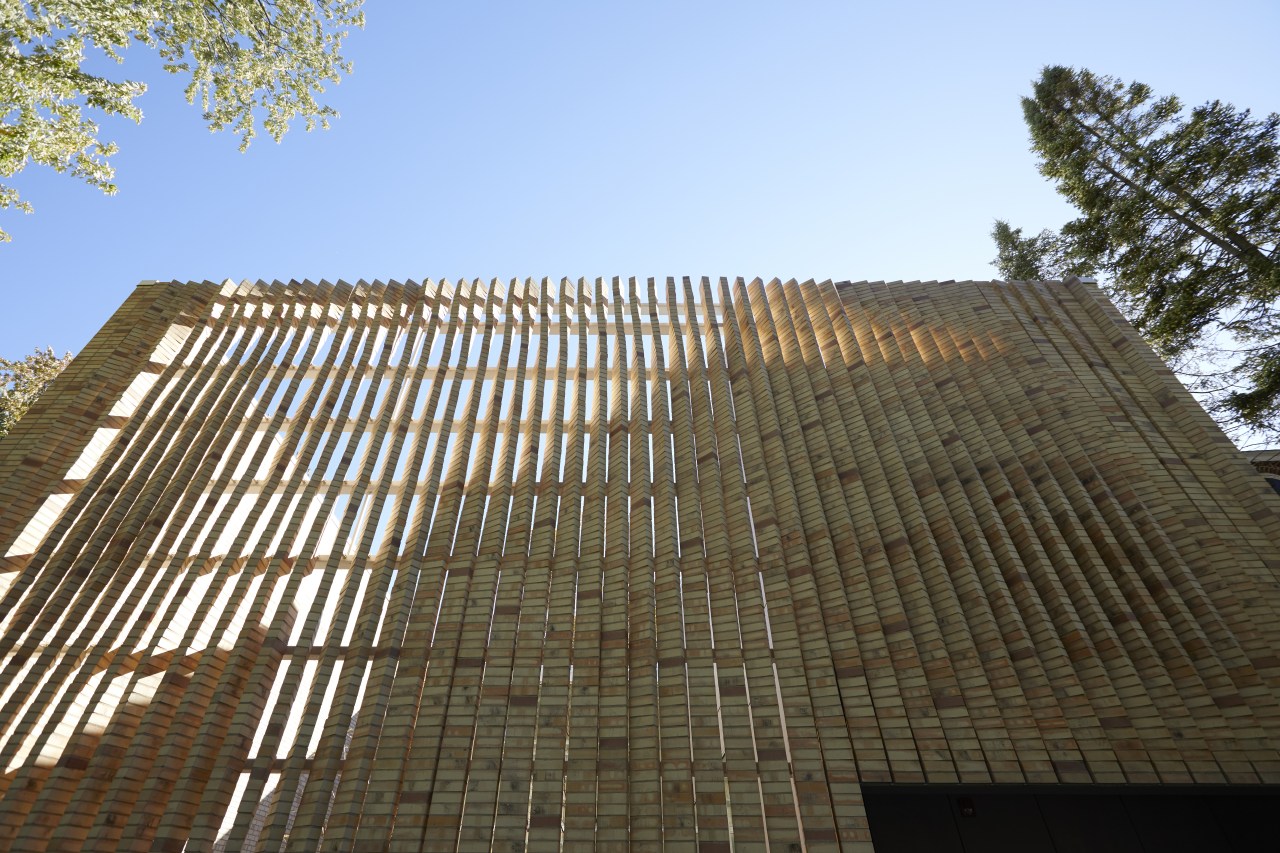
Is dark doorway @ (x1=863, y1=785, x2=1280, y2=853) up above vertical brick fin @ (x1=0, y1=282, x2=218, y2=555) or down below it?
below

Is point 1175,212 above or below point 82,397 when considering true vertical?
above

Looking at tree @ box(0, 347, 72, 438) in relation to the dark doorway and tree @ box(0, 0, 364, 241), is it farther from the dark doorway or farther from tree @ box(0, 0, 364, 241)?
the dark doorway

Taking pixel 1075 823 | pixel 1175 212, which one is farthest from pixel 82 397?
pixel 1175 212

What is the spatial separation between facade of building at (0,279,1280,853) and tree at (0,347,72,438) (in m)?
10.6

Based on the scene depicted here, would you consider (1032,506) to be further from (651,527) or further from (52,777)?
(52,777)

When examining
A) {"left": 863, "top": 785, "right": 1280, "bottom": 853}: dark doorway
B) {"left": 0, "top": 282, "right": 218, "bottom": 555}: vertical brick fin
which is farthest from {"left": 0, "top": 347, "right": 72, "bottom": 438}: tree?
{"left": 863, "top": 785, "right": 1280, "bottom": 853}: dark doorway

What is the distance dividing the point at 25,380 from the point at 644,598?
55.1 feet

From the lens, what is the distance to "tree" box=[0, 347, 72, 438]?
1367 cm

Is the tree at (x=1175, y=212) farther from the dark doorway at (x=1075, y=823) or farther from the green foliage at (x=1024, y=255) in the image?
the dark doorway at (x=1075, y=823)

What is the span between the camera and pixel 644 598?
4484 mm

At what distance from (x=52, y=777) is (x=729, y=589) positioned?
4115 millimetres

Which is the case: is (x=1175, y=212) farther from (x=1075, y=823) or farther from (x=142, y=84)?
(x=142, y=84)

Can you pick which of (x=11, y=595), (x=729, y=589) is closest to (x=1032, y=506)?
(x=729, y=589)

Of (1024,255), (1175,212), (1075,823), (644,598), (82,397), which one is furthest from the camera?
(1024,255)
